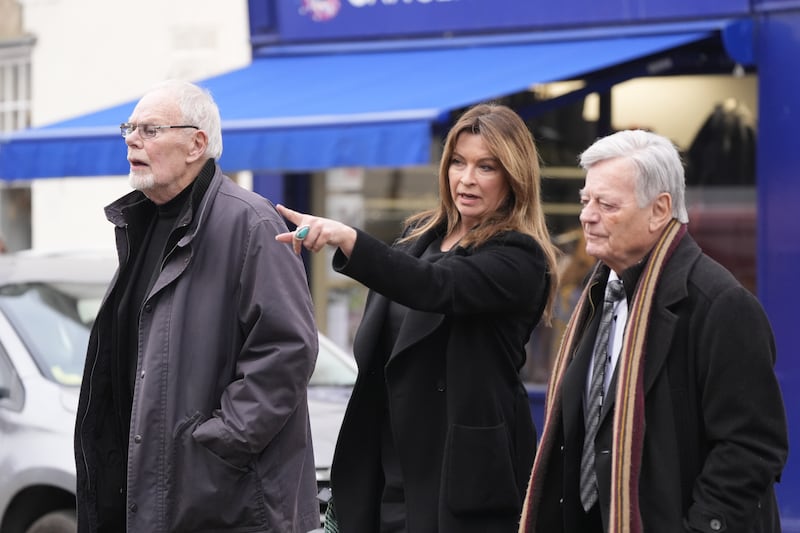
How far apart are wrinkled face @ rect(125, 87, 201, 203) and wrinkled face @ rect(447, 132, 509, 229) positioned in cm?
73

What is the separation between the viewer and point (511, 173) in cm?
369

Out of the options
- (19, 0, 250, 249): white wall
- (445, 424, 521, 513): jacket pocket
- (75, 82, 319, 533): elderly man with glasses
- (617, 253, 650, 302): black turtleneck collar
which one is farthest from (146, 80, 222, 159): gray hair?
(19, 0, 250, 249): white wall

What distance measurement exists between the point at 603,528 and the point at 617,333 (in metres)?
0.45

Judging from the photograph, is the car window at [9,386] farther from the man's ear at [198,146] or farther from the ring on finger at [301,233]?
the ring on finger at [301,233]

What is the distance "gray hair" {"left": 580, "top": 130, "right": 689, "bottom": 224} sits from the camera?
127 inches

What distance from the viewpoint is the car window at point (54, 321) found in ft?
20.2

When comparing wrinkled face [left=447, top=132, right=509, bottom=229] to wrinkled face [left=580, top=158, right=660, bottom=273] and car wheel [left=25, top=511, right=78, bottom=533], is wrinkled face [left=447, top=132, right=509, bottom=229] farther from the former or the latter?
car wheel [left=25, top=511, right=78, bottom=533]

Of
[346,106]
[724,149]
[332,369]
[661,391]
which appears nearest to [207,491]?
[661,391]

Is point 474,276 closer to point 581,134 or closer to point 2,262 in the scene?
point 2,262

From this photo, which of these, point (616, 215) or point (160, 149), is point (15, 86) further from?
point (616, 215)

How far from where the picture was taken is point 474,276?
3.55 metres

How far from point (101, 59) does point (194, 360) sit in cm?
992

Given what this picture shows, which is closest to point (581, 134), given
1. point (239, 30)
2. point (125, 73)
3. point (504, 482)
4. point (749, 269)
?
point (749, 269)

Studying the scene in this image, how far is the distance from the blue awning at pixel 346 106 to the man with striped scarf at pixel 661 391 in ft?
12.4
